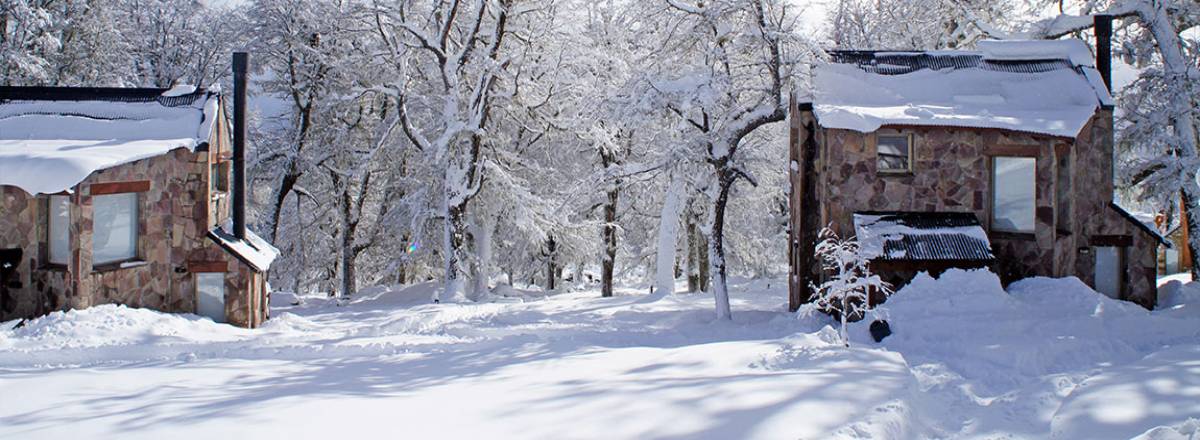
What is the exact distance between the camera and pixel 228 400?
8.20m

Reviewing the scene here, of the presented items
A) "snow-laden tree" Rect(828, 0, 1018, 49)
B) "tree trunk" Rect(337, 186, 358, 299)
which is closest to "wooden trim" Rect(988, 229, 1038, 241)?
"snow-laden tree" Rect(828, 0, 1018, 49)

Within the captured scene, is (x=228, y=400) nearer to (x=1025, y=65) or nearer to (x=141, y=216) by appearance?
(x=141, y=216)

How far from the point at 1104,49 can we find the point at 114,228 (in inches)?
836

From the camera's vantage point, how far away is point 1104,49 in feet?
63.4

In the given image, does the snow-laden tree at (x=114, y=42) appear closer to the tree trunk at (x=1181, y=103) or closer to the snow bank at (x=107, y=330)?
the snow bank at (x=107, y=330)

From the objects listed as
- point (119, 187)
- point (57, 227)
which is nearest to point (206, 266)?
point (119, 187)

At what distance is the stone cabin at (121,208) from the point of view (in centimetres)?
1483

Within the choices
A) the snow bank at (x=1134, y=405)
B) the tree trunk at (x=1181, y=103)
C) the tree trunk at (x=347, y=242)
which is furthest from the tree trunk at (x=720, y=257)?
the tree trunk at (x=347, y=242)

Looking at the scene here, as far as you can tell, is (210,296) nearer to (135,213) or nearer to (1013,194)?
(135,213)

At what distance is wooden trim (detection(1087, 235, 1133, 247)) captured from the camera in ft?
60.0

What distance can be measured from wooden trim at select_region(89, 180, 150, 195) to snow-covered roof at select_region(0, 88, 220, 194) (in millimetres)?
582

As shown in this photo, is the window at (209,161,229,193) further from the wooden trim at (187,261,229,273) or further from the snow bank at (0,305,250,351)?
the snow bank at (0,305,250,351)

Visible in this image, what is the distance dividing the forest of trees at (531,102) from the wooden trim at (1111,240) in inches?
108

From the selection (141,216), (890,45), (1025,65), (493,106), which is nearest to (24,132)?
(141,216)
